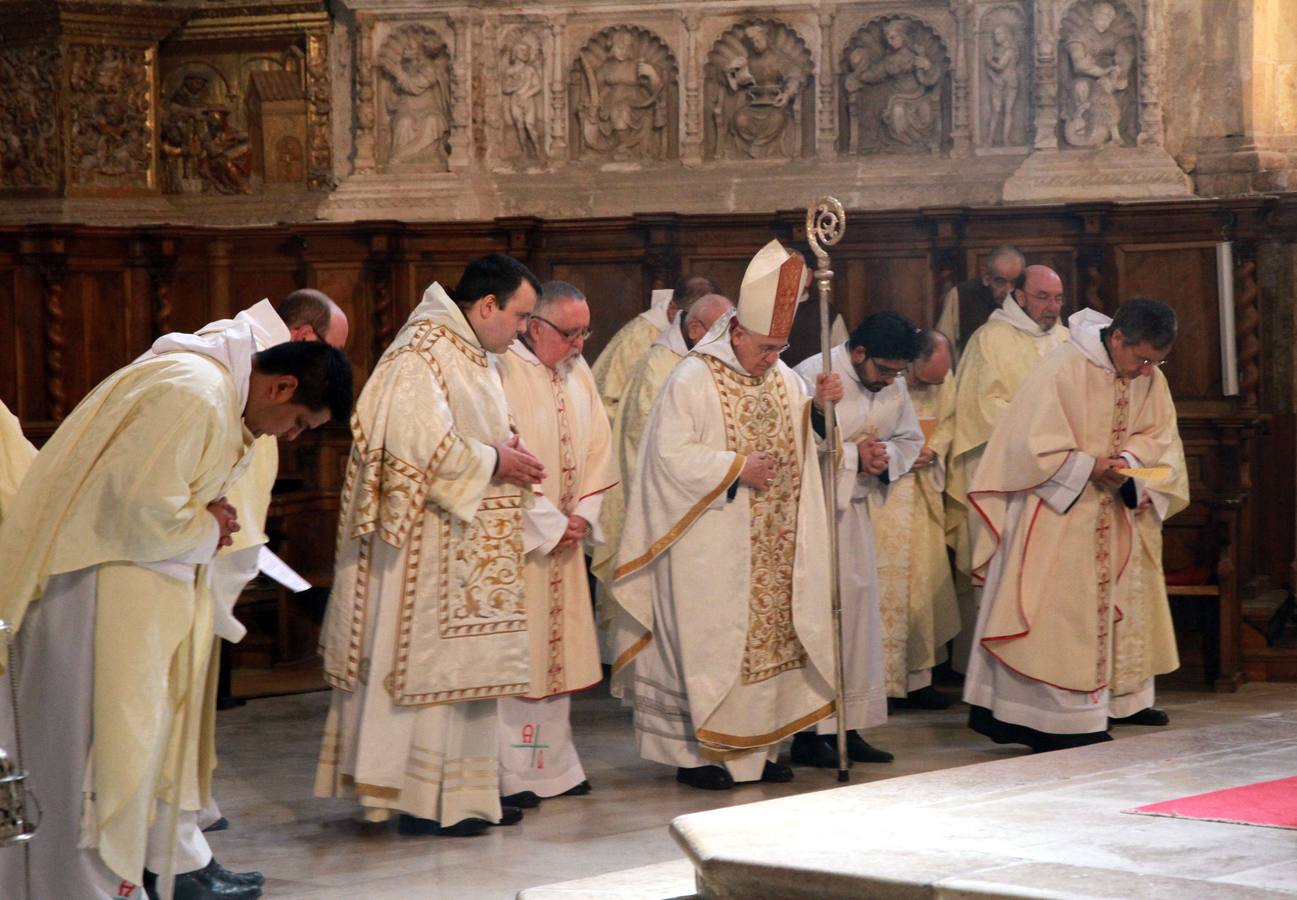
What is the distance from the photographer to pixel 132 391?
4344 millimetres

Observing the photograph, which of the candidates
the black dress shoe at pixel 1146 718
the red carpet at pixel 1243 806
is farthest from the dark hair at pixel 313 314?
the black dress shoe at pixel 1146 718

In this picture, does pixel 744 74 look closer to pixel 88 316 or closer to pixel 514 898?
pixel 88 316

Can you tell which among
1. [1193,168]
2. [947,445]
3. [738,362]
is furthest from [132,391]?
[1193,168]

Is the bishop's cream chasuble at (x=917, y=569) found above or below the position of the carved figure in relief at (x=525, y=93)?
below

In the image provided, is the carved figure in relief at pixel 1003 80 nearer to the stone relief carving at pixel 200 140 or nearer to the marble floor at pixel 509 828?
the marble floor at pixel 509 828

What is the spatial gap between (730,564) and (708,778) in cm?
77

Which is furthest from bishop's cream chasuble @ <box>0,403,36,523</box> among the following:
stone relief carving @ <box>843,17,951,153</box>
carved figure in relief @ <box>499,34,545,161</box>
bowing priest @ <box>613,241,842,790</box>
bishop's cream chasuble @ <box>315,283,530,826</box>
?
stone relief carving @ <box>843,17,951,153</box>

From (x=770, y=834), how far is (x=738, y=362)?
8.35 ft

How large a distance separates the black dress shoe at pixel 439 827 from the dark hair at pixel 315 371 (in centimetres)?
181

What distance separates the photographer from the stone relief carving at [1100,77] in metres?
10.2

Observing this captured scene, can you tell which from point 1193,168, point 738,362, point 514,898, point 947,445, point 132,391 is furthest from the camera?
point 1193,168

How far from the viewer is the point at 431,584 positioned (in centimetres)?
575

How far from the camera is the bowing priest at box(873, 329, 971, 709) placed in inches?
316

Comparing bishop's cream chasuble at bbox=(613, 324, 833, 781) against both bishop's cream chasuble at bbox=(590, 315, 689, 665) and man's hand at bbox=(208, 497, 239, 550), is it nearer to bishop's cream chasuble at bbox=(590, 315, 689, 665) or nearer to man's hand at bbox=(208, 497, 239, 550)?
bishop's cream chasuble at bbox=(590, 315, 689, 665)
